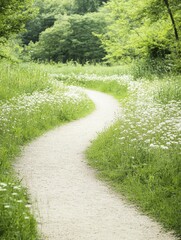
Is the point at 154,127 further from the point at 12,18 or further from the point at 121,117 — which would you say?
the point at 12,18

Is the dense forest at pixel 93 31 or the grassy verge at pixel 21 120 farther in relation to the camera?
the dense forest at pixel 93 31

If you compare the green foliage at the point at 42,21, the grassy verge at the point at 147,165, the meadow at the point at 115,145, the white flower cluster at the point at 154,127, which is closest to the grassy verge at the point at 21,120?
the meadow at the point at 115,145

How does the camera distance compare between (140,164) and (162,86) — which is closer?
(140,164)

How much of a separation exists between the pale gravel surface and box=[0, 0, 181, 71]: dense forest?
4.16m

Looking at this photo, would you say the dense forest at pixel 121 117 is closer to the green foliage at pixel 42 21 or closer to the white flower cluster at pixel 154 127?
the white flower cluster at pixel 154 127

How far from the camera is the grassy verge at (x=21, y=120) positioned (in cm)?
453

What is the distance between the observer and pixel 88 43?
46.4 meters

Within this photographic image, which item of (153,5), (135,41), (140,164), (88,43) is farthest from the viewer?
(88,43)

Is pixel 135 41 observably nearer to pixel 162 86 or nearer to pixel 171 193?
pixel 162 86

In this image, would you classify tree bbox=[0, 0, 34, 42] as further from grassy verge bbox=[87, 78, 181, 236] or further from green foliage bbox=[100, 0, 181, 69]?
green foliage bbox=[100, 0, 181, 69]

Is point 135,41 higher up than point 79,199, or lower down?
higher up

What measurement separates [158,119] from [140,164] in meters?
2.59

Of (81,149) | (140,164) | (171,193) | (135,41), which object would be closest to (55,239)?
(171,193)

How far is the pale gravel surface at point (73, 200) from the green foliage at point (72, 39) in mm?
35570
